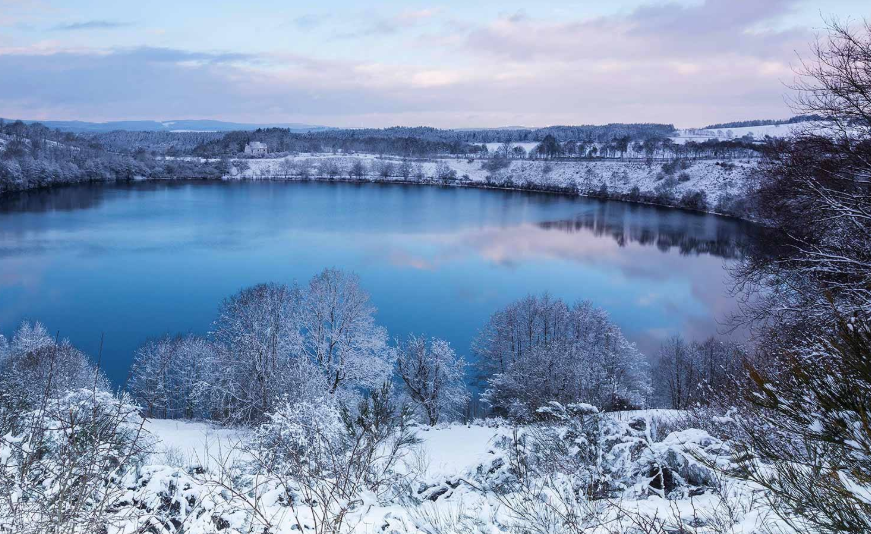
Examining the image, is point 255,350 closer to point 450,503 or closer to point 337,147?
point 450,503

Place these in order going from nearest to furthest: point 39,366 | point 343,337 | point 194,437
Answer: point 194,437 → point 39,366 → point 343,337

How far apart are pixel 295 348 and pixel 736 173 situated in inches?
1995

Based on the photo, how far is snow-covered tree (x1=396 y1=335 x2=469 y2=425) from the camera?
51.5 feet

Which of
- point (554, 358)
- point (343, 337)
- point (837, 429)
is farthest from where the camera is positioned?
point (343, 337)

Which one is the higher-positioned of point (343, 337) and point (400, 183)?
point (400, 183)

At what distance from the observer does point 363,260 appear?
27.4m

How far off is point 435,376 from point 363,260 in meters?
12.6

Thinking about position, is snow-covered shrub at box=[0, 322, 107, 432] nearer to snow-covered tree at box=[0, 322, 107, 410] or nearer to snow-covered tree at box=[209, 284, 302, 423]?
snow-covered tree at box=[0, 322, 107, 410]

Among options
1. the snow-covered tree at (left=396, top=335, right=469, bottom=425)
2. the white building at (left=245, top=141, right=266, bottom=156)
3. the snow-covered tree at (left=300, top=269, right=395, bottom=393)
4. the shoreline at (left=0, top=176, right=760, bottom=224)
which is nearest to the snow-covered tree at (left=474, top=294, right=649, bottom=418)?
the snow-covered tree at (left=396, top=335, right=469, bottom=425)

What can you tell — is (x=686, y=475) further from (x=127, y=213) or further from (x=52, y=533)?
(x=127, y=213)

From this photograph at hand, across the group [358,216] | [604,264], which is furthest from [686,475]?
[358,216]

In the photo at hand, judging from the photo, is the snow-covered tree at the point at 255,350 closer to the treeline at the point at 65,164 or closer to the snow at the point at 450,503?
the snow at the point at 450,503

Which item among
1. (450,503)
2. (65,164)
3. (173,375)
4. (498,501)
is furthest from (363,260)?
(65,164)

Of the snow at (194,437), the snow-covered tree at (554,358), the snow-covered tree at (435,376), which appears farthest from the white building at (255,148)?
the snow at (194,437)
